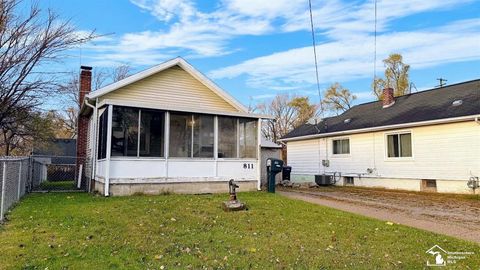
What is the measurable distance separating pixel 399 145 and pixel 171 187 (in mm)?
10489

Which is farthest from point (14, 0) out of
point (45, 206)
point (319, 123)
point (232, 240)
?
point (319, 123)

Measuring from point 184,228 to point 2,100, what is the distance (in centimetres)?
1070

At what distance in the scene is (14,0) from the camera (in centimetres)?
1248

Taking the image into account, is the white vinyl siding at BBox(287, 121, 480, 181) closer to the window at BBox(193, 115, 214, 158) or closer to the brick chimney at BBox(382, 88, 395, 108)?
the brick chimney at BBox(382, 88, 395, 108)

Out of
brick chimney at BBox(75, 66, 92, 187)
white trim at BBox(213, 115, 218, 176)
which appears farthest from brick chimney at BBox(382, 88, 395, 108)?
brick chimney at BBox(75, 66, 92, 187)

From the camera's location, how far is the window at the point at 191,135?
40.2 ft

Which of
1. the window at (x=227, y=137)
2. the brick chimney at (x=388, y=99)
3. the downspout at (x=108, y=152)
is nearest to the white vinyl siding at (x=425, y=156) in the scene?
the brick chimney at (x=388, y=99)

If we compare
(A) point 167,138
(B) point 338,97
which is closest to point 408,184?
(A) point 167,138

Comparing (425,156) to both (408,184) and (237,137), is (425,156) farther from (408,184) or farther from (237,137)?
(237,137)

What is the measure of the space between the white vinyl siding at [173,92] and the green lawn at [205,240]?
18.3ft

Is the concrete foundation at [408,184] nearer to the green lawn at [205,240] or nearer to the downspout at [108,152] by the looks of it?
the green lawn at [205,240]

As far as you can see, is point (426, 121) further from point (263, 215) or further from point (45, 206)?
point (45, 206)

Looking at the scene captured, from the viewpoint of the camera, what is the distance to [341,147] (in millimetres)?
19438

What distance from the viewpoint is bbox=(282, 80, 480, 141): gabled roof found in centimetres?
1418
